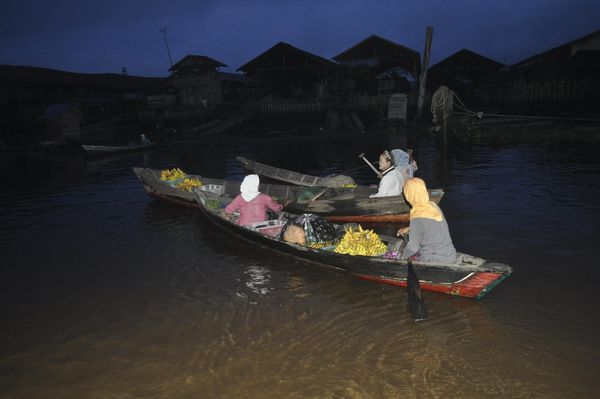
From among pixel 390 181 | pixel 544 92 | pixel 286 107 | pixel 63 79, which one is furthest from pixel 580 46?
pixel 63 79

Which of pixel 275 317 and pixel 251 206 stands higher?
pixel 251 206

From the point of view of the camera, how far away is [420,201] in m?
5.68

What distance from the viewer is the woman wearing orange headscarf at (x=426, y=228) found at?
5.68 meters

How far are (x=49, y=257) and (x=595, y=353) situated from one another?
997 cm

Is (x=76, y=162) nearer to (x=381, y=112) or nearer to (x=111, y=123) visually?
(x=111, y=123)

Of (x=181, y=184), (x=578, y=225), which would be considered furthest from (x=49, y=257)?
(x=578, y=225)

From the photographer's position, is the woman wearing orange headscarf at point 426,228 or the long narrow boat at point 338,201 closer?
the woman wearing orange headscarf at point 426,228

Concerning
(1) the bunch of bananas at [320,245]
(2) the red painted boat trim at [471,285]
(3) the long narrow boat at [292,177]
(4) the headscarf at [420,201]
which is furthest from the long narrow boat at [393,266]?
(3) the long narrow boat at [292,177]

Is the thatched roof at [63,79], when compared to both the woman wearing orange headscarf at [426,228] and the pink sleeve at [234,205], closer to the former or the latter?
the pink sleeve at [234,205]

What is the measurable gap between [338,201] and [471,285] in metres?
4.83

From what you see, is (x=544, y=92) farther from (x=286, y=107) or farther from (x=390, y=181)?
(x=390, y=181)

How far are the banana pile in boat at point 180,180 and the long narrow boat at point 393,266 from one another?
165 inches

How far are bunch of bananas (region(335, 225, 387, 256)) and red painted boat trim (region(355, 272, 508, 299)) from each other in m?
0.54

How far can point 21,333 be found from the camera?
19.0 feet
